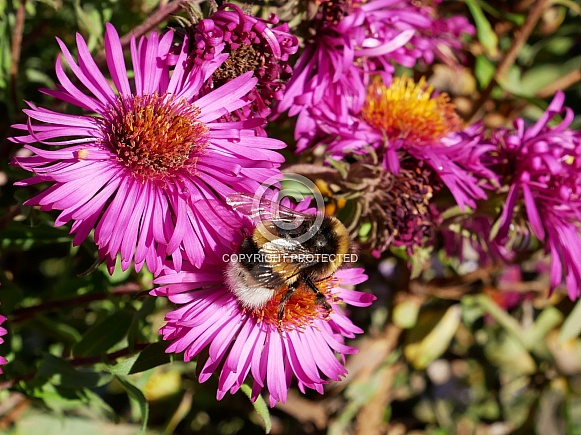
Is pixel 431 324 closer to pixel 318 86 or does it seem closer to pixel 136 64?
pixel 318 86

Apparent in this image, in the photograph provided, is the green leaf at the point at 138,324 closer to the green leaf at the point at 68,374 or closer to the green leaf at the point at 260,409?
the green leaf at the point at 68,374

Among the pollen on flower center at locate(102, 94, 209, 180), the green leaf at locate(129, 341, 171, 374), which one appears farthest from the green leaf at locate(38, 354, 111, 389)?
the pollen on flower center at locate(102, 94, 209, 180)

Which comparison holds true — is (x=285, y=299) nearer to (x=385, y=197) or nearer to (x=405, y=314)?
(x=385, y=197)

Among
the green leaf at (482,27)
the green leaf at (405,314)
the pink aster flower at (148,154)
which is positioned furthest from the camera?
the green leaf at (405,314)

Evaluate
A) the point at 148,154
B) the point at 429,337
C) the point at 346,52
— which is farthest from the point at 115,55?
the point at 429,337

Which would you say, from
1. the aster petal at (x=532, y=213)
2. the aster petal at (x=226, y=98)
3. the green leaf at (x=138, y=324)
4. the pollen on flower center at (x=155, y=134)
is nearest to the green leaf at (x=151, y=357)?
the green leaf at (x=138, y=324)

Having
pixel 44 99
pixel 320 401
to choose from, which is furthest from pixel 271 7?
pixel 320 401

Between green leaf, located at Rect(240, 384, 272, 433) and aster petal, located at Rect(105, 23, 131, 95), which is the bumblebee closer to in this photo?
green leaf, located at Rect(240, 384, 272, 433)
